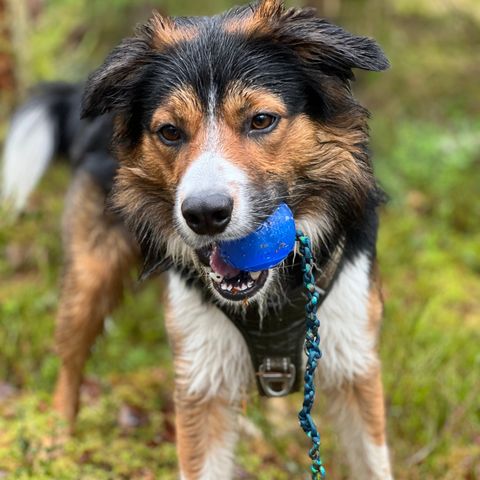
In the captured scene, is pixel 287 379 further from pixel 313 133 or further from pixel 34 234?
pixel 34 234

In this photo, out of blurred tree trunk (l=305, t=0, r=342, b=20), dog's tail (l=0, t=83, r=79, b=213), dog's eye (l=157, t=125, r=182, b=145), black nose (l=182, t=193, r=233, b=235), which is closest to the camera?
black nose (l=182, t=193, r=233, b=235)

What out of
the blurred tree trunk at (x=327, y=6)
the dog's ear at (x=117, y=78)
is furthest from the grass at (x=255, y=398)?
the blurred tree trunk at (x=327, y=6)

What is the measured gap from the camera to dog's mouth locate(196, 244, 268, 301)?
269 cm

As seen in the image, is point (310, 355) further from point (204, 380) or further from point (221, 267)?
point (204, 380)

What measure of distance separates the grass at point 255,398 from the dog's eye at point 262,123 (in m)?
1.46

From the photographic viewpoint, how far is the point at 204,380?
10.5 ft

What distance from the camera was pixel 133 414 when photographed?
14.7ft

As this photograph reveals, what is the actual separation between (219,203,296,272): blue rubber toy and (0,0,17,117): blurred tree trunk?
4.42 metres

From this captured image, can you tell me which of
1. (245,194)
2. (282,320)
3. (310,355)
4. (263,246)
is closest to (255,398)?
(282,320)

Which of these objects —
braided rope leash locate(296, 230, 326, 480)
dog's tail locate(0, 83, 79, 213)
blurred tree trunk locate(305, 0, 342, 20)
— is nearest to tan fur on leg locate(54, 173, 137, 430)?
dog's tail locate(0, 83, 79, 213)

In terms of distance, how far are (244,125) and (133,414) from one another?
7.60ft

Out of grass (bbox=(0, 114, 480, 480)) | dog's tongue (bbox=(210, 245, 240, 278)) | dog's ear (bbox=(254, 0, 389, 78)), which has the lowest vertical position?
grass (bbox=(0, 114, 480, 480))

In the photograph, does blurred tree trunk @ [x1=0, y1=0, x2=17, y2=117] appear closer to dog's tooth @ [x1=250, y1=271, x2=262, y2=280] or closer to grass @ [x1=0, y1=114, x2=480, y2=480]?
grass @ [x1=0, y1=114, x2=480, y2=480]

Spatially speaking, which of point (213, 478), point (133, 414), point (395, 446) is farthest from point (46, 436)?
point (395, 446)
